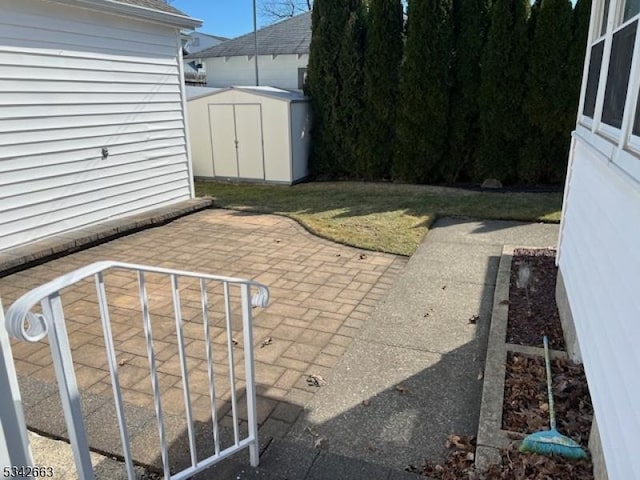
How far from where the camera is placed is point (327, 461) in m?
2.43

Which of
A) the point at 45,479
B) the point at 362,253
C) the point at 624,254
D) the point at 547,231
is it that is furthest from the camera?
the point at 547,231

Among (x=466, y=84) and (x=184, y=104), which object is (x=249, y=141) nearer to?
(x=184, y=104)

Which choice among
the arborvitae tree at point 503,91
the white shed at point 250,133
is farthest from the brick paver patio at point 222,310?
the arborvitae tree at point 503,91

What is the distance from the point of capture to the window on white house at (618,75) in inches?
101

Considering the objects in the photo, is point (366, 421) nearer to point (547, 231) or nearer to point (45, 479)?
point (45, 479)

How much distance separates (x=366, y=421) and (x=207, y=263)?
3399 mm

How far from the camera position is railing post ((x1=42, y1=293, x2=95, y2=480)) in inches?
52.2

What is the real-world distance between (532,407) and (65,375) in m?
2.55

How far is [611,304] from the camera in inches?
81.6

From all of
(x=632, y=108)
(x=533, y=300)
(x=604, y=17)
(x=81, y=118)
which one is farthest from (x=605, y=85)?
(x=81, y=118)

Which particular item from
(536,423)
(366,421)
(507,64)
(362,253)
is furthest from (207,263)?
(507,64)

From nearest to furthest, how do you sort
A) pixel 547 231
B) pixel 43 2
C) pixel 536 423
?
pixel 536 423 < pixel 43 2 < pixel 547 231

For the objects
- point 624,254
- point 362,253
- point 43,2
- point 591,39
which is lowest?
point 362,253

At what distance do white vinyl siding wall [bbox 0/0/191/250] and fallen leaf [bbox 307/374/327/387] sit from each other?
4393 millimetres
